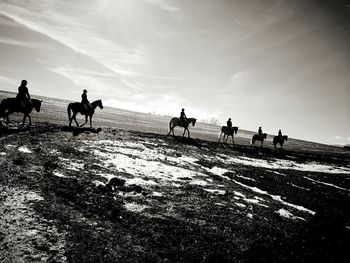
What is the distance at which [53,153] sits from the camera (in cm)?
1140

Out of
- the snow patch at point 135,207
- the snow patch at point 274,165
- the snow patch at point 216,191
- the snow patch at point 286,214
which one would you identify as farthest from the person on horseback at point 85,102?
the snow patch at point 286,214

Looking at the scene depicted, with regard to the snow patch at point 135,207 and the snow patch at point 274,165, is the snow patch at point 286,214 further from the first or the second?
the snow patch at point 274,165

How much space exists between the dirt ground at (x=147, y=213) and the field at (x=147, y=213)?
3 cm

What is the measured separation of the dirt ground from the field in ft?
0.08

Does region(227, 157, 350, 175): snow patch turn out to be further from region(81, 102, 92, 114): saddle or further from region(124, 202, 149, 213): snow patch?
region(81, 102, 92, 114): saddle

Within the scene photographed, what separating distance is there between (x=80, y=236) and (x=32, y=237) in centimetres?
93

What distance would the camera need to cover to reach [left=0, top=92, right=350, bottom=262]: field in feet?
17.5

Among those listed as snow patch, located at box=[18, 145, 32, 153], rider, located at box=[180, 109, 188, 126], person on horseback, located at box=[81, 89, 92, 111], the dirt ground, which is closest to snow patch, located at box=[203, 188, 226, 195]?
the dirt ground

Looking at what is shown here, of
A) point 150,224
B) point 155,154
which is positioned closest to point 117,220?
point 150,224

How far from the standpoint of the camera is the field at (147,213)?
5.34 metres

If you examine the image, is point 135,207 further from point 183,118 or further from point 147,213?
point 183,118

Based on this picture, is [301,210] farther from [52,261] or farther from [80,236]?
[52,261]

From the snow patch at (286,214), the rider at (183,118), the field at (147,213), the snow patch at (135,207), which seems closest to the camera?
the field at (147,213)

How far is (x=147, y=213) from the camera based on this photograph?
7.22 metres
